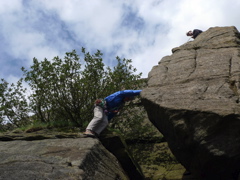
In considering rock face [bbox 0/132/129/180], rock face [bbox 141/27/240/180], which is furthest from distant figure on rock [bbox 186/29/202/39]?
rock face [bbox 0/132/129/180]

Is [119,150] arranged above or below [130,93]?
below

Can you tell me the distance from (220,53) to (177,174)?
6225mm

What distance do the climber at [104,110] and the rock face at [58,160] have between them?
1.36 metres

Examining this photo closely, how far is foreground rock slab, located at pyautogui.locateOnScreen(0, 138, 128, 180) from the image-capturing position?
23.6 ft

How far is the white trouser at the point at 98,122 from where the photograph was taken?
11.6 metres

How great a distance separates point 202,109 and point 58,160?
481 cm

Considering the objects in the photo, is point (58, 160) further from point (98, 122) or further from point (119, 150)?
point (119, 150)

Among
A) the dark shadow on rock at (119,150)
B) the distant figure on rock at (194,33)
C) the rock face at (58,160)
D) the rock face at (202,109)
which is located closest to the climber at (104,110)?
the dark shadow on rock at (119,150)

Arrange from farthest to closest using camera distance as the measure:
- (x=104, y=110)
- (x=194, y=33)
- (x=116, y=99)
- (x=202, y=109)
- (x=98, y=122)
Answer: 1. (x=194, y=33)
2. (x=116, y=99)
3. (x=104, y=110)
4. (x=98, y=122)
5. (x=202, y=109)

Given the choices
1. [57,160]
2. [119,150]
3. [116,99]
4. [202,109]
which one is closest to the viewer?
[57,160]

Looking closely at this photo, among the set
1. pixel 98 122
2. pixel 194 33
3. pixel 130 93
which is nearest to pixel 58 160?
pixel 98 122

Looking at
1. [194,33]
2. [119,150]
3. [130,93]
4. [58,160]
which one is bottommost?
[119,150]

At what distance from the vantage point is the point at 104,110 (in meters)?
12.4

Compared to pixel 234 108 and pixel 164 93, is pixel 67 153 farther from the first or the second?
pixel 234 108
